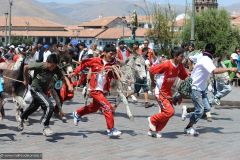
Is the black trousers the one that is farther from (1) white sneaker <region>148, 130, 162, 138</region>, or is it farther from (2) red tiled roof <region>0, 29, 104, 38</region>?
(2) red tiled roof <region>0, 29, 104, 38</region>

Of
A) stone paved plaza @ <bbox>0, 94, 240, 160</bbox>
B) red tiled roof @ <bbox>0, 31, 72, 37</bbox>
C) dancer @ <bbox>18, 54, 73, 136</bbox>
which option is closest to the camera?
stone paved plaza @ <bbox>0, 94, 240, 160</bbox>

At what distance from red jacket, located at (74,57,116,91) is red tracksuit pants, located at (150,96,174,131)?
110 cm

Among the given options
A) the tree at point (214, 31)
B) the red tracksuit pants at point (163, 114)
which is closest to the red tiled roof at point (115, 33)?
the tree at point (214, 31)

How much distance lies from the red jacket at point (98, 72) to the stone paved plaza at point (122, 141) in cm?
91

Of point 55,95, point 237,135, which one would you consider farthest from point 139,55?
point 237,135

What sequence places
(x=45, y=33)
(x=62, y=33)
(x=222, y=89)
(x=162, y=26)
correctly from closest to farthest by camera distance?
1. (x=222, y=89)
2. (x=162, y=26)
3. (x=62, y=33)
4. (x=45, y=33)

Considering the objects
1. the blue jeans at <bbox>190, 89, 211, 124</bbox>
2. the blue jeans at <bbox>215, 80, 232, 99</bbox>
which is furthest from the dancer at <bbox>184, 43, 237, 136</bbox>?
the blue jeans at <bbox>215, 80, 232, 99</bbox>

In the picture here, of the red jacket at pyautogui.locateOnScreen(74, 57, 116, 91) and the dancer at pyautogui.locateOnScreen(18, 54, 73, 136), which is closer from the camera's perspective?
the dancer at pyautogui.locateOnScreen(18, 54, 73, 136)

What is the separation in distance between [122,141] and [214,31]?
63.5 meters

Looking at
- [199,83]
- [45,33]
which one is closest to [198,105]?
[199,83]

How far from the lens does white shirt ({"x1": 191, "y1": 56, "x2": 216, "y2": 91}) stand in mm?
10477

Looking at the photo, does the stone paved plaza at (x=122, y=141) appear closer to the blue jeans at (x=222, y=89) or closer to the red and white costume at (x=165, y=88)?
the red and white costume at (x=165, y=88)

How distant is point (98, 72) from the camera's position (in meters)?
10.6

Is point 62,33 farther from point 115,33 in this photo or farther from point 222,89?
point 222,89
